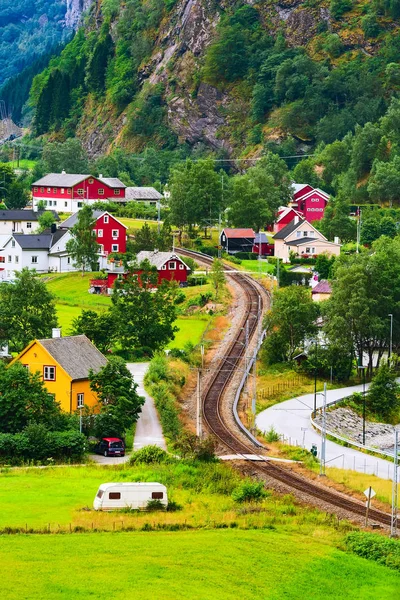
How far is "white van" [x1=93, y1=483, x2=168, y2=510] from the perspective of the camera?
4475 centimetres

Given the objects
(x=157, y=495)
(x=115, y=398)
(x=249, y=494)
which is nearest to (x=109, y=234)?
(x=115, y=398)

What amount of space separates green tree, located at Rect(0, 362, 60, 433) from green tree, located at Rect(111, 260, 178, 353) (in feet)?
54.2

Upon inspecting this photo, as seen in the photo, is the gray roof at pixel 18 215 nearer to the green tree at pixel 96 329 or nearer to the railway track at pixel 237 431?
the railway track at pixel 237 431

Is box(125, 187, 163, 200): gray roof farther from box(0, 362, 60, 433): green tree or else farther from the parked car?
the parked car

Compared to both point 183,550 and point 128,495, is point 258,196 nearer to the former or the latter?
point 128,495

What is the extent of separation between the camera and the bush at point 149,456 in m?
51.3

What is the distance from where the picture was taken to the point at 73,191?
134125 mm

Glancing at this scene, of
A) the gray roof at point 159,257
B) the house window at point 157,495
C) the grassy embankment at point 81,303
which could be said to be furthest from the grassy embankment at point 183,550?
the gray roof at point 159,257

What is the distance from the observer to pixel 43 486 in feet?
156

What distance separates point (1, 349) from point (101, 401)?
38.9 feet

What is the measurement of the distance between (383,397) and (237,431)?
12.5 m

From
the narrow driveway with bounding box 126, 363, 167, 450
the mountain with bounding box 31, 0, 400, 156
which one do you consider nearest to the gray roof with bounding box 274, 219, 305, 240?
the mountain with bounding box 31, 0, 400, 156

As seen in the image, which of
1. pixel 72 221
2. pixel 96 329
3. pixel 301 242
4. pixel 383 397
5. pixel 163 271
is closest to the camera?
pixel 96 329

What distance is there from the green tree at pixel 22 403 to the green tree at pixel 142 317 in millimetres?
16531
